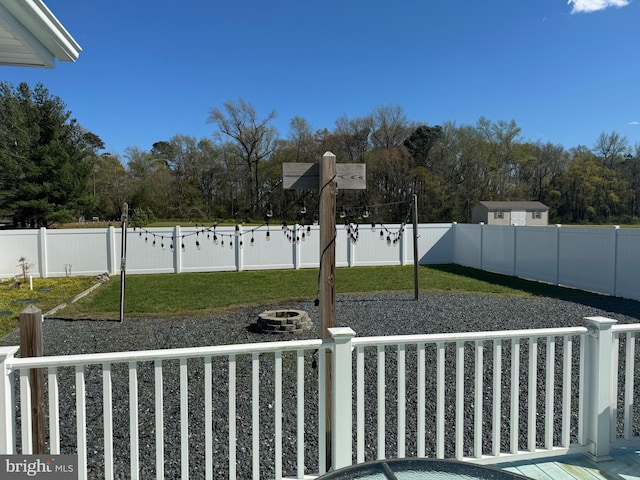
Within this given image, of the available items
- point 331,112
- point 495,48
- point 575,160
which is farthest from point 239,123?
point 575,160

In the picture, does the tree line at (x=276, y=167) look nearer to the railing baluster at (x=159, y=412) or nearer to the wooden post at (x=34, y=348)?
the wooden post at (x=34, y=348)

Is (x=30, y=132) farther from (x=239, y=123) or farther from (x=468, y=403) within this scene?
(x=468, y=403)

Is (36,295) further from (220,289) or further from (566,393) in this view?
(566,393)

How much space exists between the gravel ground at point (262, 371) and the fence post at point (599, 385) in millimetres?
731

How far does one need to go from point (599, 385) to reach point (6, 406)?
280 cm

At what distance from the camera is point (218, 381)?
402cm

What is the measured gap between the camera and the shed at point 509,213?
85.4 ft

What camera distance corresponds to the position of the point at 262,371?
168 inches

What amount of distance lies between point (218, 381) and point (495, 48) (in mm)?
15813

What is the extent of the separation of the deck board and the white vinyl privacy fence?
713cm

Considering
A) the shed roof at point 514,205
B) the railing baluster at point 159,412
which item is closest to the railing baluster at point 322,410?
the railing baluster at point 159,412

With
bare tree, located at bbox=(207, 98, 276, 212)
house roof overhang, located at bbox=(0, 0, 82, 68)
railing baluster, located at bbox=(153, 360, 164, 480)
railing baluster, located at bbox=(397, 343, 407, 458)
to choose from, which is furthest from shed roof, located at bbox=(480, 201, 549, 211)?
railing baluster, located at bbox=(153, 360, 164, 480)

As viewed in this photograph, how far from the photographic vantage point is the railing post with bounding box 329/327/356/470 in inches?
78.4

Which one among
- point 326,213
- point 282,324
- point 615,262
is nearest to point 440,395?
point 326,213
